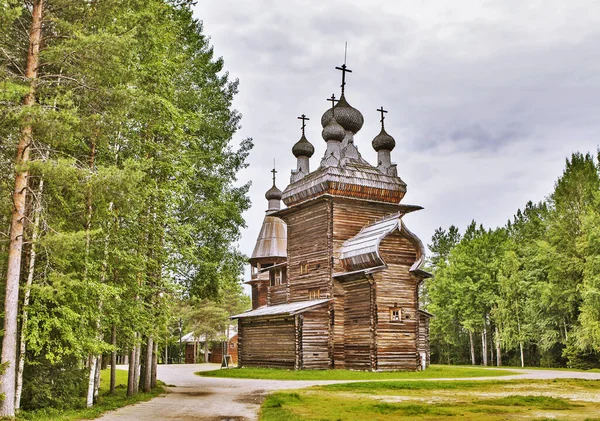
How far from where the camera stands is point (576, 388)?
74.3 ft

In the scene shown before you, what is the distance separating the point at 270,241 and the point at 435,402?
39.9 metres

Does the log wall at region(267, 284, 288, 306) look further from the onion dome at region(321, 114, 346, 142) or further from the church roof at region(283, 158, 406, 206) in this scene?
the onion dome at region(321, 114, 346, 142)

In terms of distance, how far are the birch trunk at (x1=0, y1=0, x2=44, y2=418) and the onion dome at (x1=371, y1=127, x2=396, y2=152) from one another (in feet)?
96.7

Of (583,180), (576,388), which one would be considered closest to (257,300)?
(583,180)

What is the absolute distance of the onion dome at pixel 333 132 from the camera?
131ft

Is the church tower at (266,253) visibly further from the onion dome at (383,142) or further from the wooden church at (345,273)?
the onion dome at (383,142)

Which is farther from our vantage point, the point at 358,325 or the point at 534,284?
the point at 534,284

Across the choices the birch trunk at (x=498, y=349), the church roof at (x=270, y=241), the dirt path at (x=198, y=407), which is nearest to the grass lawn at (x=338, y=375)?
the dirt path at (x=198, y=407)

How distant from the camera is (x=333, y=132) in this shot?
4006 cm

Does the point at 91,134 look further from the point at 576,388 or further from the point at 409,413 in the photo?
the point at 576,388

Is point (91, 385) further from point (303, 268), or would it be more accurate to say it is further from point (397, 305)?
point (303, 268)

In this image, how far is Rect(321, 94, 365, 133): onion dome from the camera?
41594 millimetres

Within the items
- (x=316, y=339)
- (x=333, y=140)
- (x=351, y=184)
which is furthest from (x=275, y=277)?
(x=333, y=140)

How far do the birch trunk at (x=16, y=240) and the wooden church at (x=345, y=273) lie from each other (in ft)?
72.3
